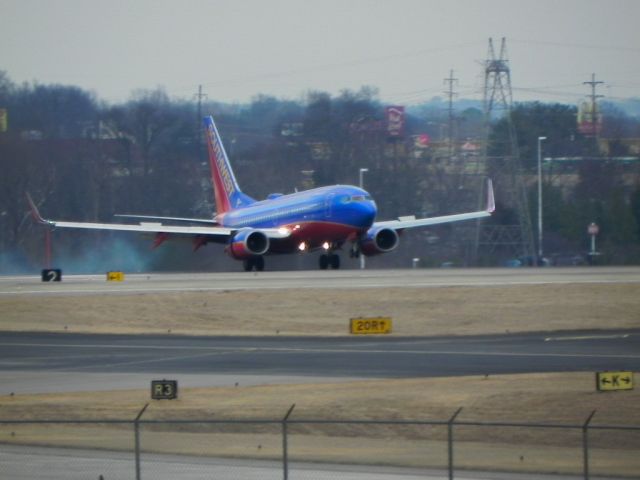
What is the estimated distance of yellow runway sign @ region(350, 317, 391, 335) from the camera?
3784 centimetres

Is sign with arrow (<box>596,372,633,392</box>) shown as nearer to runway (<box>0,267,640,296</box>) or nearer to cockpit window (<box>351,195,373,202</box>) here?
runway (<box>0,267,640,296</box>)

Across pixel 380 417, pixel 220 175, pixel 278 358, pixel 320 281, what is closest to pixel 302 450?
pixel 380 417

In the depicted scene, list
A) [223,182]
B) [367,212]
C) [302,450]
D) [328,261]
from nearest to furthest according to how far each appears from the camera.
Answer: [302,450] → [367,212] → [328,261] → [223,182]

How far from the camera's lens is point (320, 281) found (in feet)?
170

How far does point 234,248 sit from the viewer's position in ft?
198

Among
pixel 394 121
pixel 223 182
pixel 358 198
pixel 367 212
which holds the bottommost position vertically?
pixel 367 212

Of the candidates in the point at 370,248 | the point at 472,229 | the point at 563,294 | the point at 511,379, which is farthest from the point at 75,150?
the point at 511,379

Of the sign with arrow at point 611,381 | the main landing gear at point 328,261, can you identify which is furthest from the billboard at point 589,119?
the sign with arrow at point 611,381

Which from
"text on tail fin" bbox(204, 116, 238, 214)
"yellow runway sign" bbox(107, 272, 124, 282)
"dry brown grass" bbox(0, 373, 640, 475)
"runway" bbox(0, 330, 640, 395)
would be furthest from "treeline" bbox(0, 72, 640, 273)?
"dry brown grass" bbox(0, 373, 640, 475)

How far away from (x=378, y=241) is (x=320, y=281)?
425 inches

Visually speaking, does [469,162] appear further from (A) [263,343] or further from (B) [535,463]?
(B) [535,463]

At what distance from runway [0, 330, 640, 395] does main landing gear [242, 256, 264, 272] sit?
22.4 metres

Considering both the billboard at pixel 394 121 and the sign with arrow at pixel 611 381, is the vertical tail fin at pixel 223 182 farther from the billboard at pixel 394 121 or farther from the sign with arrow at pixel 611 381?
the sign with arrow at pixel 611 381

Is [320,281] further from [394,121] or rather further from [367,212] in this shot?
[394,121]
